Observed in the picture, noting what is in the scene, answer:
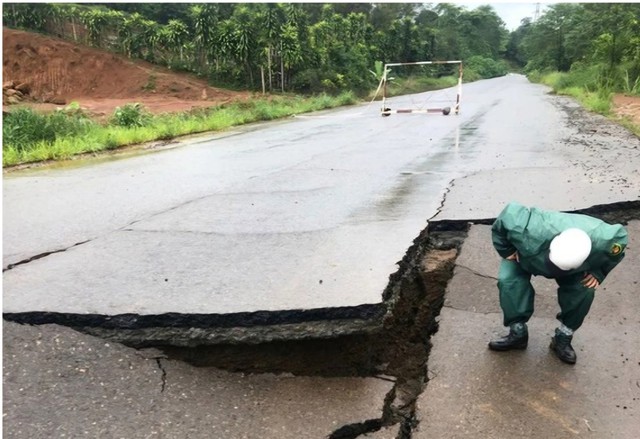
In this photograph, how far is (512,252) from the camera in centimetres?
265

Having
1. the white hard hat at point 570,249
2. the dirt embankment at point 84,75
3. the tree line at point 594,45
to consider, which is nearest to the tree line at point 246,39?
the dirt embankment at point 84,75

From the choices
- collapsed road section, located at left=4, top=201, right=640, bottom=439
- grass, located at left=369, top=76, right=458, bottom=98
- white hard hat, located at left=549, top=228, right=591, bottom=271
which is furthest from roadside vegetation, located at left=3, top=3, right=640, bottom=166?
white hard hat, located at left=549, top=228, right=591, bottom=271

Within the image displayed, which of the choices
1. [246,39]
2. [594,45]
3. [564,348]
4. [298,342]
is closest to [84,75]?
[246,39]

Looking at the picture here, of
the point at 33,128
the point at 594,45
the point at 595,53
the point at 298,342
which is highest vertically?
the point at 594,45

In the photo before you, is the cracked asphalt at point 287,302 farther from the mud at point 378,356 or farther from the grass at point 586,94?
the grass at point 586,94

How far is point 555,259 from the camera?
2385 mm

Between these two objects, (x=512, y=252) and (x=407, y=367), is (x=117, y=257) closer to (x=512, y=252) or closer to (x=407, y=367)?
(x=407, y=367)

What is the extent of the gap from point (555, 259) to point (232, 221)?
125 inches

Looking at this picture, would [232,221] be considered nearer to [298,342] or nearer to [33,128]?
[298,342]

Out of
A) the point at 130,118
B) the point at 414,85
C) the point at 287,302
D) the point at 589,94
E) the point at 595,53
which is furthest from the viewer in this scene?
the point at 414,85

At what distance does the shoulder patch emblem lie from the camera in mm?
2369

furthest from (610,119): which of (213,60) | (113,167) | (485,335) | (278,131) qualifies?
(213,60)

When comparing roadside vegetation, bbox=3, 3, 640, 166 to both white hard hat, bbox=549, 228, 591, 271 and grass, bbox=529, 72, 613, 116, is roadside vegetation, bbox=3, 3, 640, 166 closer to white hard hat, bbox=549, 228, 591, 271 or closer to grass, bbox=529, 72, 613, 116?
grass, bbox=529, 72, 613, 116

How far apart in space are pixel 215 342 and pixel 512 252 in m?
1.58
